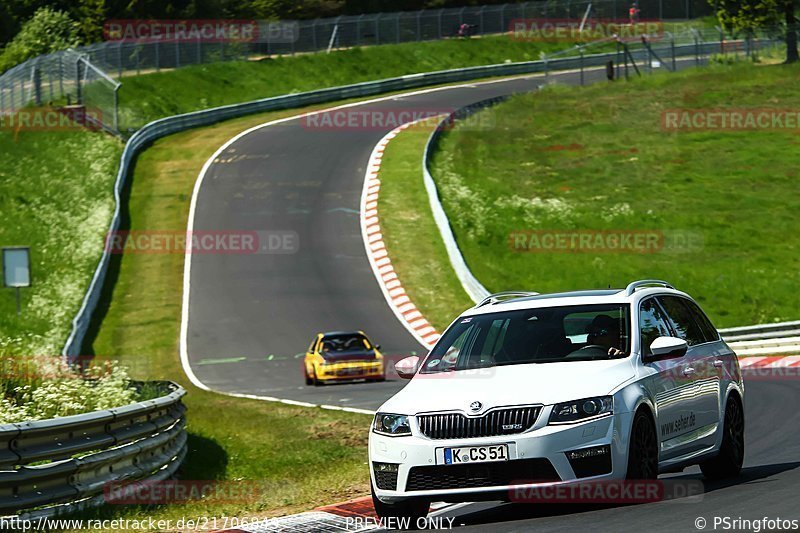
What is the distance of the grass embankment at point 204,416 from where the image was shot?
1262 cm

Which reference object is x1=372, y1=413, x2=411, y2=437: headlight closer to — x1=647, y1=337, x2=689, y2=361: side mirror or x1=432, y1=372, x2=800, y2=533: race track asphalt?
x1=432, y1=372, x2=800, y2=533: race track asphalt

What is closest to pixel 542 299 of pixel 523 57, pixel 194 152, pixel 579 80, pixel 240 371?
pixel 240 371

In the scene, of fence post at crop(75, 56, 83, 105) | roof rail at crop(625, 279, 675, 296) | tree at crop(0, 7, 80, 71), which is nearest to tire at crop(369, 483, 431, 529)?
roof rail at crop(625, 279, 675, 296)

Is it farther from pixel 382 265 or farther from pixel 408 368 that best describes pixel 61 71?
pixel 408 368

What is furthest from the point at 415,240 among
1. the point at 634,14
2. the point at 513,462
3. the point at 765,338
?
the point at 634,14

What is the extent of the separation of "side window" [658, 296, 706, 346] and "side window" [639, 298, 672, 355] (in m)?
0.19

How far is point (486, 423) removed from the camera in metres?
9.09

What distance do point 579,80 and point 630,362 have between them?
6228cm

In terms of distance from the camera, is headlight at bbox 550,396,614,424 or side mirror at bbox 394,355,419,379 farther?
side mirror at bbox 394,355,419,379

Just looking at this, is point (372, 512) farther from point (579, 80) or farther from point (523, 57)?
point (523, 57)

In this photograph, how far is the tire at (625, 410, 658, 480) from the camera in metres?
9.30

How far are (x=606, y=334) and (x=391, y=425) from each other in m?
1.96

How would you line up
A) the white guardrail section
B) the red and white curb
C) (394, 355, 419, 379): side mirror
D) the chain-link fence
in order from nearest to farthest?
(394, 355, 419, 379): side mirror, the white guardrail section, the red and white curb, the chain-link fence

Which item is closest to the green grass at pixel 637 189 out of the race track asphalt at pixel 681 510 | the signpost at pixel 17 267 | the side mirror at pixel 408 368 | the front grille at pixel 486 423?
the signpost at pixel 17 267
